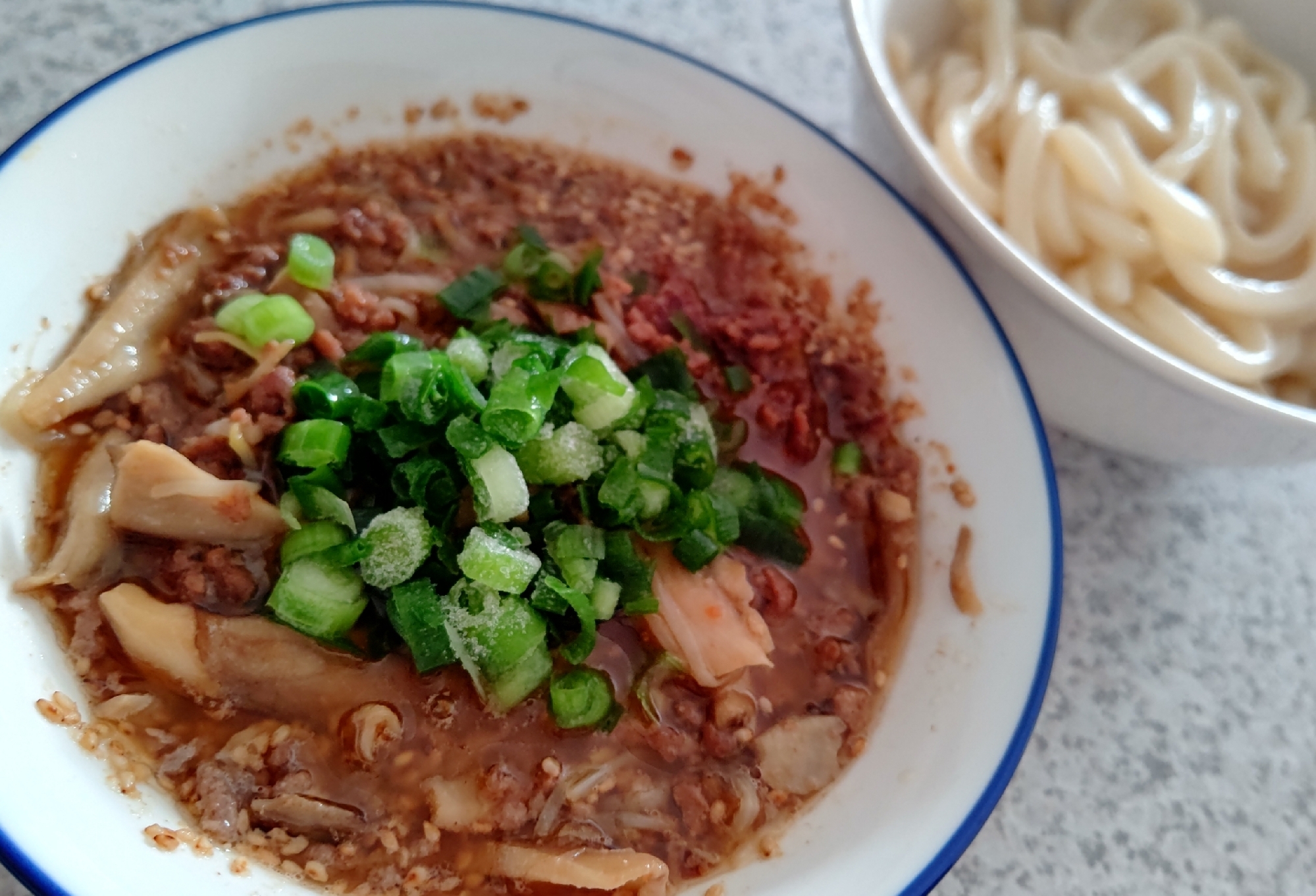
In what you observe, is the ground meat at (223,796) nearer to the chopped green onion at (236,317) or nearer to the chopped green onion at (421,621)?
the chopped green onion at (421,621)

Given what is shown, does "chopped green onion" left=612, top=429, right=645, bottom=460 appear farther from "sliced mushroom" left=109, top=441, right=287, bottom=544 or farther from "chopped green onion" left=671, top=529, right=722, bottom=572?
"sliced mushroom" left=109, top=441, right=287, bottom=544

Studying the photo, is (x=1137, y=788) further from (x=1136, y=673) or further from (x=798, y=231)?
(x=798, y=231)

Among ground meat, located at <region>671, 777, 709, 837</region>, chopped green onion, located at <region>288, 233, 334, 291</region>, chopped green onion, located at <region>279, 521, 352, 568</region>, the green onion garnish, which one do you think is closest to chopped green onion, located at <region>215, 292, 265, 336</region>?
the green onion garnish

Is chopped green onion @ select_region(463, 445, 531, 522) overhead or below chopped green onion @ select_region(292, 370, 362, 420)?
below

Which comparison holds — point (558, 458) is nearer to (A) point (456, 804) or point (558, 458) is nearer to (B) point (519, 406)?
(B) point (519, 406)

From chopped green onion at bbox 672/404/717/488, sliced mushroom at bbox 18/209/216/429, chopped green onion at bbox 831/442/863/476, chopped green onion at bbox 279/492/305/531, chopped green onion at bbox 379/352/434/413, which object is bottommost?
chopped green onion at bbox 831/442/863/476

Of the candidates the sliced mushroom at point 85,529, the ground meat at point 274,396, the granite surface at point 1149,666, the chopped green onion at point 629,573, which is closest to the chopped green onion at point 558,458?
the chopped green onion at point 629,573

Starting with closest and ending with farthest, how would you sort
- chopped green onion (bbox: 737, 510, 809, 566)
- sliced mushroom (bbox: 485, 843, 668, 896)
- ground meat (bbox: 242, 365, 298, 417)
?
sliced mushroom (bbox: 485, 843, 668, 896) < ground meat (bbox: 242, 365, 298, 417) < chopped green onion (bbox: 737, 510, 809, 566)
